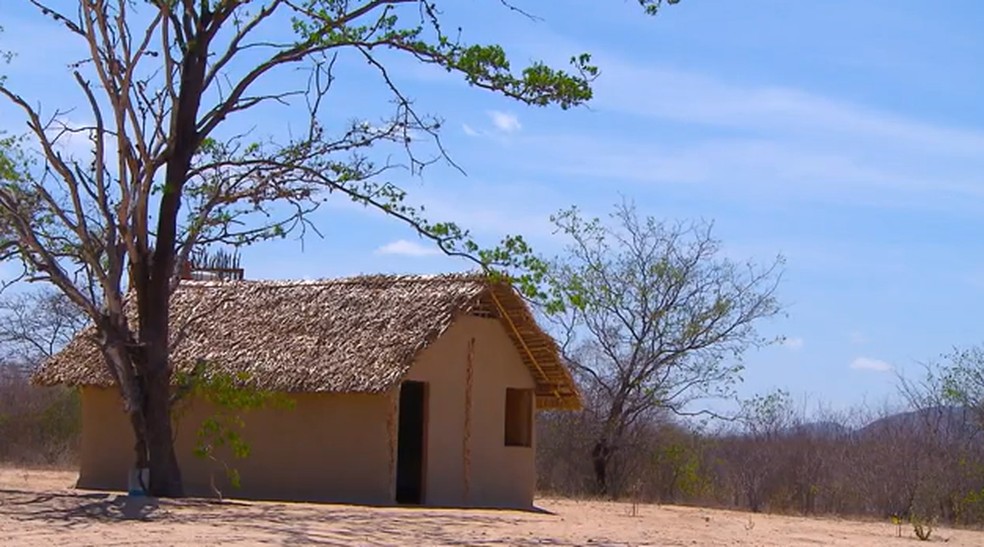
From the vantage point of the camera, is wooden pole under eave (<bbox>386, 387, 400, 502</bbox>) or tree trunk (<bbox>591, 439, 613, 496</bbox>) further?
tree trunk (<bbox>591, 439, 613, 496</bbox>)

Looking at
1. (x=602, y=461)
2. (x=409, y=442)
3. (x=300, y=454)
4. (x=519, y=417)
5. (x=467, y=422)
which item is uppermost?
(x=519, y=417)

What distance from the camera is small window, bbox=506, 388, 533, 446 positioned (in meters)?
20.4

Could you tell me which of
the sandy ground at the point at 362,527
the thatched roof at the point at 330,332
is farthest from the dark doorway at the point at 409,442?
the sandy ground at the point at 362,527

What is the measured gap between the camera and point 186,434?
19328mm

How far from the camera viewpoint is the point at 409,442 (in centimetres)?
2083

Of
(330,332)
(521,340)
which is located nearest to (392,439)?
(330,332)

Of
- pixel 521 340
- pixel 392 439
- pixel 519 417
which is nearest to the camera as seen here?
pixel 392 439

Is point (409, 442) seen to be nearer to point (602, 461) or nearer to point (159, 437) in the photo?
point (602, 461)

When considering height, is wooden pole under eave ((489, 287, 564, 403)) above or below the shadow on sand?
above

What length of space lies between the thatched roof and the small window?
0.98 ft

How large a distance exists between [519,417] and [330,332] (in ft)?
10.9

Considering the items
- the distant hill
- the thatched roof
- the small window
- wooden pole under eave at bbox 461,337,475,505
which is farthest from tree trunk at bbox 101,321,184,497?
the distant hill

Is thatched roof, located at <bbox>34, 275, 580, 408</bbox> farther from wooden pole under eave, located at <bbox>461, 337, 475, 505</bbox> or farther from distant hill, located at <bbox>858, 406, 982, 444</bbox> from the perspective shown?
distant hill, located at <bbox>858, 406, 982, 444</bbox>

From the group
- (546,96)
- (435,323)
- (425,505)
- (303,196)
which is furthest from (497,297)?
(546,96)
